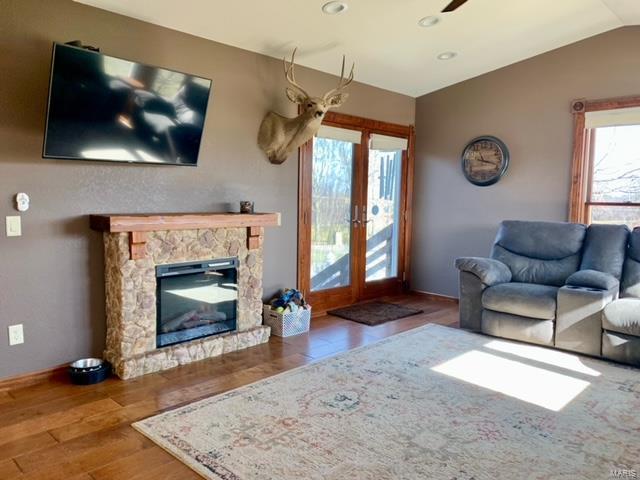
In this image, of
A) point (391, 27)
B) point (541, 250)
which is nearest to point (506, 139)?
point (541, 250)

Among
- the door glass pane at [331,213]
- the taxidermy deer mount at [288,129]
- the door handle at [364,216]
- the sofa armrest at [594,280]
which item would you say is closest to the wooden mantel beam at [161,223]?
the taxidermy deer mount at [288,129]

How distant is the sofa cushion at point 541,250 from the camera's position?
4340mm

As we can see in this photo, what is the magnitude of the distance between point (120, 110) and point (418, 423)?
2686 millimetres

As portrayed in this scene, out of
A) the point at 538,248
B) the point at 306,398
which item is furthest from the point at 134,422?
the point at 538,248

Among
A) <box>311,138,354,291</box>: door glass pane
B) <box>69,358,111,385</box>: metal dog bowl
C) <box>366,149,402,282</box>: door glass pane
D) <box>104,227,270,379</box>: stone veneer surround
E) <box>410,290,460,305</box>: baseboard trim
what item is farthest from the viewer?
<box>410,290,460,305</box>: baseboard trim

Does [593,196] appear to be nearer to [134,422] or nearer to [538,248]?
[538,248]

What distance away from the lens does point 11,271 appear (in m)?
2.92

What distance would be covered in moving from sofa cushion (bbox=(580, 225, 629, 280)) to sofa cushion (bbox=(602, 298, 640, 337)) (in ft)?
1.95

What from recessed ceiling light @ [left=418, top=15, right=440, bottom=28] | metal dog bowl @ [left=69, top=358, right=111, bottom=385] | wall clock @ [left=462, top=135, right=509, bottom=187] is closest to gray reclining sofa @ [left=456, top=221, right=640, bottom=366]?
wall clock @ [left=462, top=135, right=509, bottom=187]

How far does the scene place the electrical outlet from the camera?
116 inches

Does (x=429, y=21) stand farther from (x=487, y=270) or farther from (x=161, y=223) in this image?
(x=161, y=223)

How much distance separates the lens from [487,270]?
4242 mm

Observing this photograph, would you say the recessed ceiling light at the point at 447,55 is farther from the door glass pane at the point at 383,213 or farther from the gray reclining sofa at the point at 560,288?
the gray reclining sofa at the point at 560,288

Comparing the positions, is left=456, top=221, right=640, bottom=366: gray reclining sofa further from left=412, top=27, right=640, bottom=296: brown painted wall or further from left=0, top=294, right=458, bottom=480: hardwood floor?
left=0, top=294, right=458, bottom=480: hardwood floor
